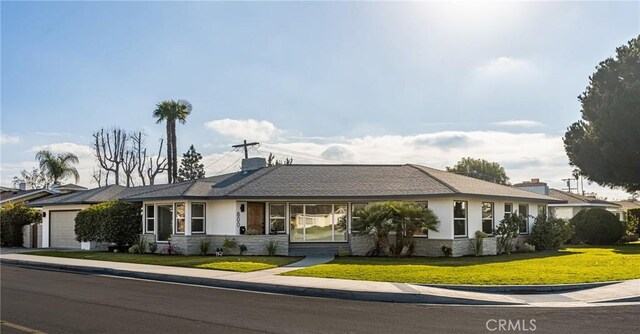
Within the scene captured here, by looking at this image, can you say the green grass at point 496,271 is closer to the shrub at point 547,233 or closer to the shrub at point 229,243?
the shrub at point 229,243

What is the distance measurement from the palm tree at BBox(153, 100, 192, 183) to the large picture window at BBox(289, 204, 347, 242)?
25283mm

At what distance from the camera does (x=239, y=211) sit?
86.0 ft

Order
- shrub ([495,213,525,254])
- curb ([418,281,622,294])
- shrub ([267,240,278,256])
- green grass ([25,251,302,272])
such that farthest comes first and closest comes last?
shrub ([495,213,525,254]) < shrub ([267,240,278,256]) < green grass ([25,251,302,272]) < curb ([418,281,622,294])

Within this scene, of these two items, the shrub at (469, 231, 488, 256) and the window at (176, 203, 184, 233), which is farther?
the window at (176, 203, 184, 233)

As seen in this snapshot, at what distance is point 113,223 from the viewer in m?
28.5

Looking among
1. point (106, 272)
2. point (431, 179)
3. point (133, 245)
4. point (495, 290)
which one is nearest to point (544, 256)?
point (431, 179)

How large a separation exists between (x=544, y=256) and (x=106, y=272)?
54.1 feet

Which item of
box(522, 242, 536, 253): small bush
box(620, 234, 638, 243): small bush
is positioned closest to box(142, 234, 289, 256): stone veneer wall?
box(522, 242, 536, 253): small bush

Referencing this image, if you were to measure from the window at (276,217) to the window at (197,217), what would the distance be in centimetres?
303

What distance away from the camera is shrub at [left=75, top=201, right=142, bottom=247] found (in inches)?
1121

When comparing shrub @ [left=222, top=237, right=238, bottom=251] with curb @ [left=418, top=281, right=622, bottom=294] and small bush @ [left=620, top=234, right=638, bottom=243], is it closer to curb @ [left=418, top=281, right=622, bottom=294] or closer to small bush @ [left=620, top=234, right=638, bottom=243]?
curb @ [left=418, top=281, right=622, bottom=294]

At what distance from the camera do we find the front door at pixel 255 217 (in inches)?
1048

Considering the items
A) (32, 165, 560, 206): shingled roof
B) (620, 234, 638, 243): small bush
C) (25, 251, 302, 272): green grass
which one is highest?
(32, 165, 560, 206): shingled roof

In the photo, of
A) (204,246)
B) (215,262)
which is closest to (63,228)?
(204,246)
